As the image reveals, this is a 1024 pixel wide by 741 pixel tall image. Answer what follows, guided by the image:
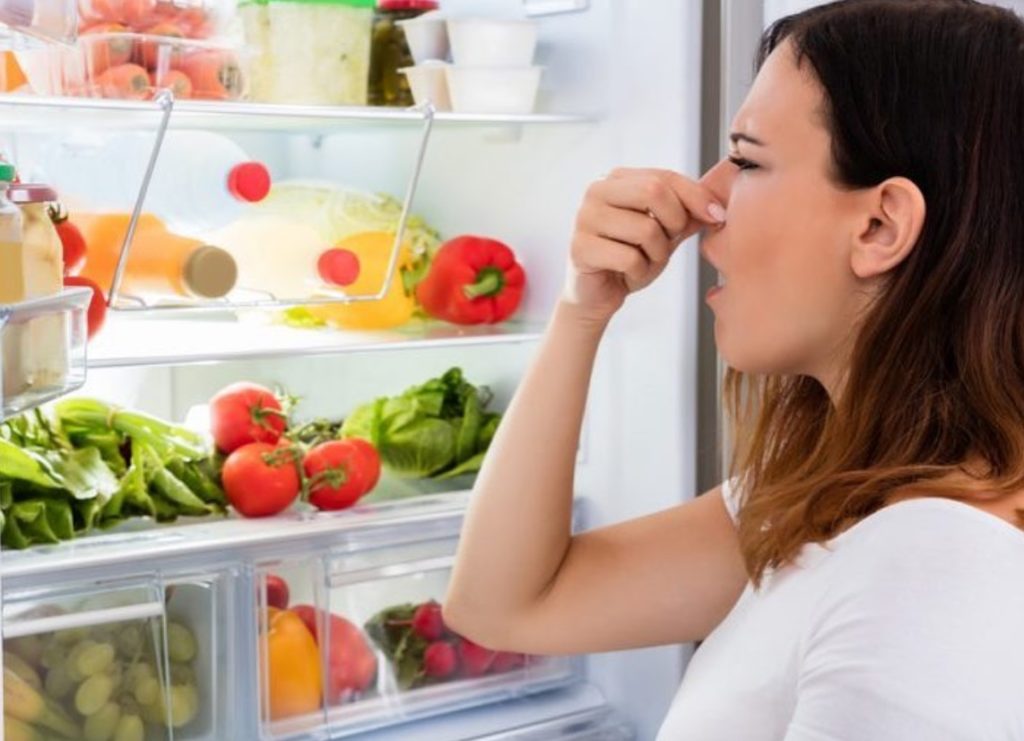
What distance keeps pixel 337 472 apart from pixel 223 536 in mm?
201

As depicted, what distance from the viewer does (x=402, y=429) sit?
2396 millimetres

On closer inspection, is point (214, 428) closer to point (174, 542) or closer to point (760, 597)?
point (174, 542)

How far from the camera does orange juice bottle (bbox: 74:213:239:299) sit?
208 centimetres

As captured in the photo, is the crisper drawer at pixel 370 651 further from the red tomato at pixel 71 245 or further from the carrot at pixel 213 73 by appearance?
the carrot at pixel 213 73

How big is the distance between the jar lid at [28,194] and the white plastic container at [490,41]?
3.67ft

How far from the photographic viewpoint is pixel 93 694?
77.0 inches

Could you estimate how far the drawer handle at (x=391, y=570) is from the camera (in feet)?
7.22

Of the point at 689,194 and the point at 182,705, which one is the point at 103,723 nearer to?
the point at 182,705

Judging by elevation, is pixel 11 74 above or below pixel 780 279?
above

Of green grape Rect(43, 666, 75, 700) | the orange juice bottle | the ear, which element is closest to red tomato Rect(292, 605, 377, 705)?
green grape Rect(43, 666, 75, 700)

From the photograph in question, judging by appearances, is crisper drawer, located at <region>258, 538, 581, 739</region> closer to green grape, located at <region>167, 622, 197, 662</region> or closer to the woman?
green grape, located at <region>167, 622, 197, 662</region>

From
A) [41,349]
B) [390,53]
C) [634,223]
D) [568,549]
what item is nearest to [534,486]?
[568,549]

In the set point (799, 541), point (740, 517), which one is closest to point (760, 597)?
point (799, 541)

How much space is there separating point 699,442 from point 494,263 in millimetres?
403
